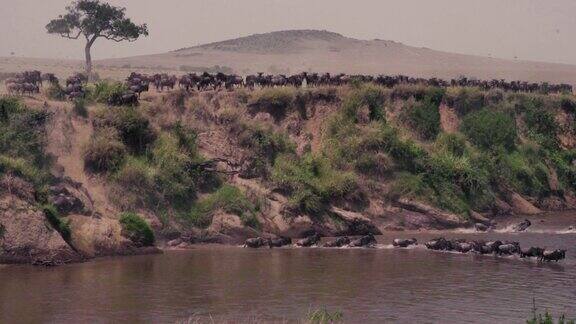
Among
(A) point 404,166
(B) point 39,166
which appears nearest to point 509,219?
(A) point 404,166

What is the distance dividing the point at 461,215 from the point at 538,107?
17057 millimetres

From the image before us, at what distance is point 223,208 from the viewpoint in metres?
38.2

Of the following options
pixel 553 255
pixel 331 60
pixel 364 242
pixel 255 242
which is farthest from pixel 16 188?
pixel 331 60

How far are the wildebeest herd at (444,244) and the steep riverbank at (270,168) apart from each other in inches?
59.7

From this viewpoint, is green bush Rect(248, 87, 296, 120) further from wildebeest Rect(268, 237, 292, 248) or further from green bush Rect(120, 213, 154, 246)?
green bush Rect(120, 213, 154, 246)

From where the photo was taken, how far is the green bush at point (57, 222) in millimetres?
31812

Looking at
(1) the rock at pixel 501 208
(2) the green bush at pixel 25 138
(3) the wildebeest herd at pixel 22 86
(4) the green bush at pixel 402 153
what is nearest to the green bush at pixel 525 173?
(1) the rock at pixel 501 208

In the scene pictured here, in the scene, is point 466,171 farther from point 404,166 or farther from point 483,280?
point 483,280

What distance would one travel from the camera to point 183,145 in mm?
41438

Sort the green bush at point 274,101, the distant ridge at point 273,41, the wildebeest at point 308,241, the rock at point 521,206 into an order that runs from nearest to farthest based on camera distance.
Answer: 1. the wildebeest at point 308,241
2. the green bush at point 274,101
3. the rock at point 521,206
4. the distant ridge at point 273,41

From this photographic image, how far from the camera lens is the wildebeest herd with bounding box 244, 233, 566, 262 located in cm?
3300

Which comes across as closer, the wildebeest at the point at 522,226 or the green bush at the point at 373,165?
the wildebeest at the point at 522,226

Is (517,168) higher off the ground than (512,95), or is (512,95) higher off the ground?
(512,95)

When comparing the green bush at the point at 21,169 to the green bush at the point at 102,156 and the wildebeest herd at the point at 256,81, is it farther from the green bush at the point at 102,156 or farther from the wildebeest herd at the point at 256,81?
the wildebeest herd at the point at 256,81
